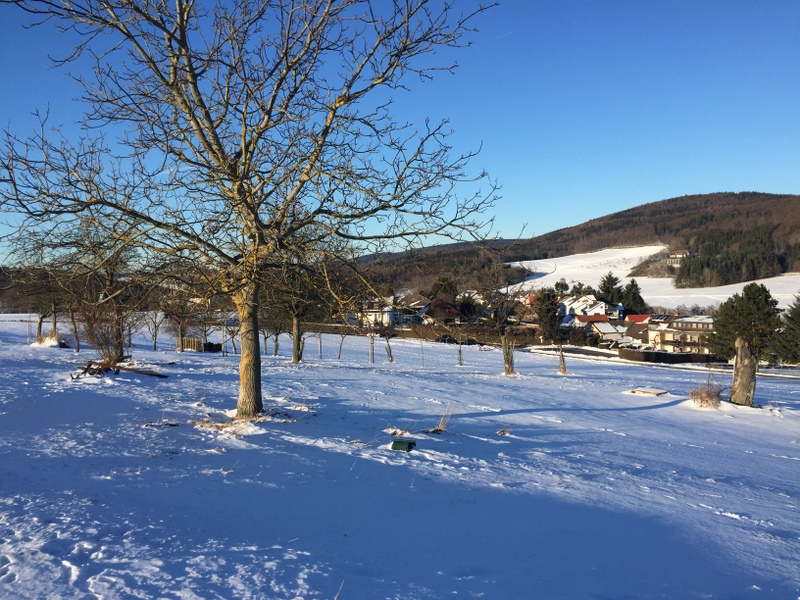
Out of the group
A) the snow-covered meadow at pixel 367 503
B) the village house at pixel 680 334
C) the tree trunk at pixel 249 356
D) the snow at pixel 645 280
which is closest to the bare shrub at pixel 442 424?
the snow-covered meadow at pixel 367 503

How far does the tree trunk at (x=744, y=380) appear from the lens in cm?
1697

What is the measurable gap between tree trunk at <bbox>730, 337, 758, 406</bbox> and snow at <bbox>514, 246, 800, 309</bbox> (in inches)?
2345

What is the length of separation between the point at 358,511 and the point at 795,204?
217m

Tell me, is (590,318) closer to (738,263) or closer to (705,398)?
(738,263)

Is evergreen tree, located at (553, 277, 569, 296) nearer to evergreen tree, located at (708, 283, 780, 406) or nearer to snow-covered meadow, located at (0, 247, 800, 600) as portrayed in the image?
evergreen tree, located at (708, 283, 780, 406)

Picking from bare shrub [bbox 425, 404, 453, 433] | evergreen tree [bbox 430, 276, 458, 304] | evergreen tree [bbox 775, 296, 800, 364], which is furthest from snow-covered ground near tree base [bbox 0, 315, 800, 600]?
evergreen tree [bbox 775, 296, 800, 364]

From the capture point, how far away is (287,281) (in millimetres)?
8789

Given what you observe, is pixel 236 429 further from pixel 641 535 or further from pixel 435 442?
pixel 641 535

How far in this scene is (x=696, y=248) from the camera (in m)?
152

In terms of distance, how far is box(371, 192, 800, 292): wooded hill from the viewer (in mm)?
8320

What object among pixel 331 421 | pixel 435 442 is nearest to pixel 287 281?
pixel 331 421

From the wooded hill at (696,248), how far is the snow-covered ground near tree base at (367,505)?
267 centimetres

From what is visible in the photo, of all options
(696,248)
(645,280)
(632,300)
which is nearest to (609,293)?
(632,300)

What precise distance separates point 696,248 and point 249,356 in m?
165
